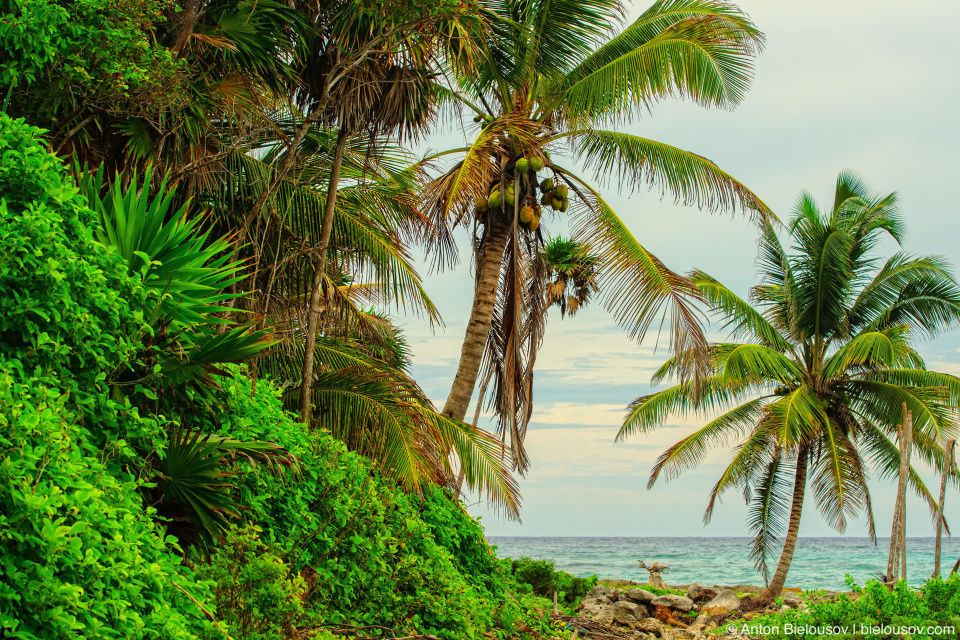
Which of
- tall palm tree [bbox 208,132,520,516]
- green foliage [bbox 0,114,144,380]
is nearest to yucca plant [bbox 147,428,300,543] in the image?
green foliage [bbox 0,114,144,380]

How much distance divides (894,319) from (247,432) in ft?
51.6

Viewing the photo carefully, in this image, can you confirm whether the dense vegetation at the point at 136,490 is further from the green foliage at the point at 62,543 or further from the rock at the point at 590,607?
the rock at the point at 590,607

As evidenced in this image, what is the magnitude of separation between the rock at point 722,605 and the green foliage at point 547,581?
136 inches

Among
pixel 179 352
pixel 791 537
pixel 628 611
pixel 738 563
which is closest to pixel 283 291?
pixel 179 352

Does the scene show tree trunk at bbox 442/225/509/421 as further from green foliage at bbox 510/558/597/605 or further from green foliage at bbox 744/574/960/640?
green foliage at bbox 510/558/597/605

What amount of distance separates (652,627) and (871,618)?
6362 millimetres

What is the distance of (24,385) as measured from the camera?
114 inches

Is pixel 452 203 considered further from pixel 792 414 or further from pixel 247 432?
pixel 792 414

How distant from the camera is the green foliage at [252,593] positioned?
12.8ft

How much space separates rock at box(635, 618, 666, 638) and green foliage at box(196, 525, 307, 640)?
9.32m

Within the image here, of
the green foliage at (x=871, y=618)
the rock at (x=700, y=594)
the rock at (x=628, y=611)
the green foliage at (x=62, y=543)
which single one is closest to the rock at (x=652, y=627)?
the rock at (x=628, y=611)

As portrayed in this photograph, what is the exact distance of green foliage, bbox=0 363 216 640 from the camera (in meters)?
2.36

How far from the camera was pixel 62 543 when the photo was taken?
7.93 ft

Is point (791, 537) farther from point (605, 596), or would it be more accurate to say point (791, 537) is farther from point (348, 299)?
point (348, 299)
